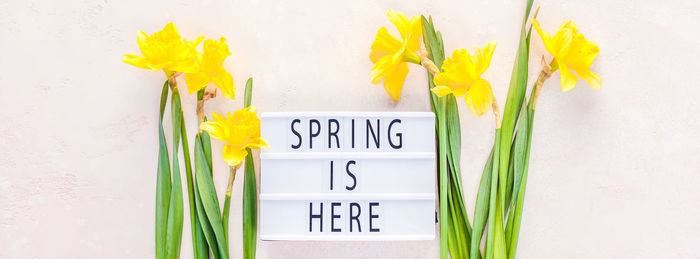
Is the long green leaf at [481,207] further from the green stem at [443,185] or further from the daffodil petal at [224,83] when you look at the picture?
the daffodil petal at [224,83]

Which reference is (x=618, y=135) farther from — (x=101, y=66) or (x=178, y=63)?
A: (x=101, y=66)

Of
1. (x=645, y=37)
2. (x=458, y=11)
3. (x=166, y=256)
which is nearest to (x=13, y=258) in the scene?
(x=166, y=256)

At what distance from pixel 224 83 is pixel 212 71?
28mm

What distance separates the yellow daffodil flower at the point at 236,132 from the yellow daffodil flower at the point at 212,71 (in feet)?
0.17

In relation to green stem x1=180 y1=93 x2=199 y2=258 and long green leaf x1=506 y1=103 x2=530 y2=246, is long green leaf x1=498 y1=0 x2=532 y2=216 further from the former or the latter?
green stem x1=180 y1=93 x2=199 y2=258

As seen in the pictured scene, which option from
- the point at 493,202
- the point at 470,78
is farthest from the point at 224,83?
the point at 493,202

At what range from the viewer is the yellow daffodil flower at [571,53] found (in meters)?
0.77

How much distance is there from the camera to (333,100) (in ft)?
2.79

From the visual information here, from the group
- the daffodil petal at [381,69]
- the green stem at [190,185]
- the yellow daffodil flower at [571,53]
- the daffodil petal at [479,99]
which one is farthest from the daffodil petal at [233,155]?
the yellow daffodil flower at [571,53]

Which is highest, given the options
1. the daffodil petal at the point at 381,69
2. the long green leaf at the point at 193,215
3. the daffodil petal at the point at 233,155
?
the daffodil petal at the point at 381,69

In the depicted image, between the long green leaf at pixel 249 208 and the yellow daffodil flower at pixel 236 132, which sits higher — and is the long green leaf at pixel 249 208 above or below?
below

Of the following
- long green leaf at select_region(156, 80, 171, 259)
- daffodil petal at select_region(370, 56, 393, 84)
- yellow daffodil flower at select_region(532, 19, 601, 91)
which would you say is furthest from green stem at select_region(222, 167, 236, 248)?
yellow daffodil flower at select_region(532, 19, 601, 91)

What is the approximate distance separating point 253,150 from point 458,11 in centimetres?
47

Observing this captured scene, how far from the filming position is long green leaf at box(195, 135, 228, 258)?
81 centimetres
